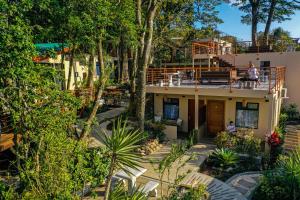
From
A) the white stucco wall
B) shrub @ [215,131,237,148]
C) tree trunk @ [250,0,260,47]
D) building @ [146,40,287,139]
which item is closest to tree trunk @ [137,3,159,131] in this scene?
building @ [146,40,287,139]

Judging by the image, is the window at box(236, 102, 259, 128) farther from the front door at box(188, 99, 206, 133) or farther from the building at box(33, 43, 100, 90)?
the building at box(33, 43, 100, 90)

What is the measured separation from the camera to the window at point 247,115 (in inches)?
610

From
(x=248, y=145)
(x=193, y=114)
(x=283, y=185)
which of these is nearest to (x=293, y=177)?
(x=283, y=185)

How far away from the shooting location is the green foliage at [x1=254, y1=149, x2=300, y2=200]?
909 centimetres

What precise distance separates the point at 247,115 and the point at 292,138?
3.69 m

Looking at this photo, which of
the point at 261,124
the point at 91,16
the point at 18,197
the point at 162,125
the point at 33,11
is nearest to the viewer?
the point at 18,197

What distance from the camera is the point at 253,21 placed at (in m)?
29.8

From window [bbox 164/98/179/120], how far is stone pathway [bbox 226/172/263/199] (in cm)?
684

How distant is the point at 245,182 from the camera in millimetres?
11398

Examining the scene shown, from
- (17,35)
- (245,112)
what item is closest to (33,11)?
(17,35)

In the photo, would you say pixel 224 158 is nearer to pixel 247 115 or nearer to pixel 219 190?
pixel 219 190

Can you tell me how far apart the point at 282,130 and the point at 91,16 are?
1355 cm

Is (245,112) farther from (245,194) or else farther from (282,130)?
(245,194)

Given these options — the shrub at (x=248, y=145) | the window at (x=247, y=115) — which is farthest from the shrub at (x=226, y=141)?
the window at (x=247, y=115)
